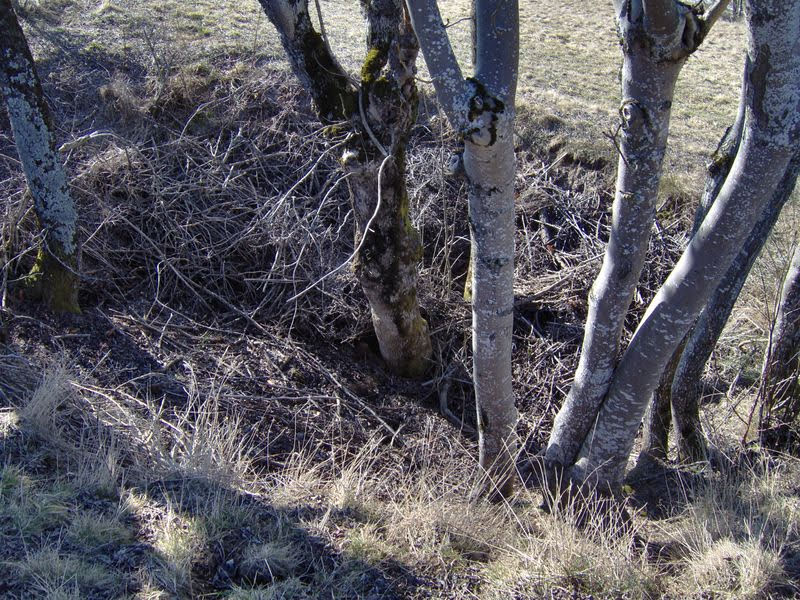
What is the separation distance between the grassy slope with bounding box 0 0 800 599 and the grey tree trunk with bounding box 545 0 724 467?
0.78 m

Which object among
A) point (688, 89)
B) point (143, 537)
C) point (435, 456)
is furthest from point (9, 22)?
point (688, 89)

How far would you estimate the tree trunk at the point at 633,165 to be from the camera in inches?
106

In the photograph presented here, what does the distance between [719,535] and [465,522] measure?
121 cm

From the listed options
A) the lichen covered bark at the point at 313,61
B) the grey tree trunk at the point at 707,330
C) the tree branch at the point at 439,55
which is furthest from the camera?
the lichen covered bark at the point at 313,61

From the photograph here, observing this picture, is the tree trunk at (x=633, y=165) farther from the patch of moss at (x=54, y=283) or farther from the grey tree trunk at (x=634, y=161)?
the patch of moss at (x=54, y=283)

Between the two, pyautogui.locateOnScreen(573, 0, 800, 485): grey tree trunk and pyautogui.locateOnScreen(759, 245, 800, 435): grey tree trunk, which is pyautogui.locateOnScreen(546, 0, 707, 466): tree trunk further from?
pyautogui.locateOnScreen(759, 245, 800, 435): grey tree trunk

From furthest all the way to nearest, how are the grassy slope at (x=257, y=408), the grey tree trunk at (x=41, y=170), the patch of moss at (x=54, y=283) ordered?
the patch of moss at (x=54, y=283), the grey tree trunk at (x=41, y=170), the grassy slope at (x=257, y=408)

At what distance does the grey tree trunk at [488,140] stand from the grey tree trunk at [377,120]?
0.66 meters

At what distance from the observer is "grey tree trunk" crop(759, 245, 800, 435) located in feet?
13.0

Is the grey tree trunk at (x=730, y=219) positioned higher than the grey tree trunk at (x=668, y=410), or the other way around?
the grey tree trunk at (x=730, y=219)

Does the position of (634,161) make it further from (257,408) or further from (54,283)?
(54,283)

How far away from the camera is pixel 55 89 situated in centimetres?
732

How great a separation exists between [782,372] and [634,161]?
1.96 meters

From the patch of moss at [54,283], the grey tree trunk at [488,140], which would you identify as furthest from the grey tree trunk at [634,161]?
the patch of moss at [54,283]
